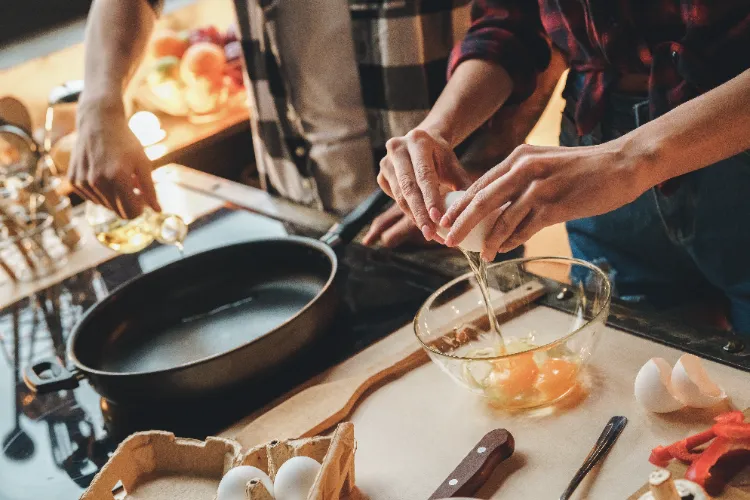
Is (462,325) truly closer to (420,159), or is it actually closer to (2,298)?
(420,159)

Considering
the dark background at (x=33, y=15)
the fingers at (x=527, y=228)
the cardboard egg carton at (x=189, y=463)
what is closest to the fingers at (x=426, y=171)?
the fingers at (x=527, y=228)

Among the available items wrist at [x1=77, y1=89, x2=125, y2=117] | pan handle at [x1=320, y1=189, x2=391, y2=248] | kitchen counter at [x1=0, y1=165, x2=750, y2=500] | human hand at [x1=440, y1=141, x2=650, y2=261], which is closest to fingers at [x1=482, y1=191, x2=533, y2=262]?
human hand at [x1=440, y1=141, x2=650, y2=261]

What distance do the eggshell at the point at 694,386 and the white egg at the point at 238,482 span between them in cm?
44

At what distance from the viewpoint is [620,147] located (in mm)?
903

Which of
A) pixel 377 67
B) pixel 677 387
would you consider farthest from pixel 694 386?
pixel 377 67

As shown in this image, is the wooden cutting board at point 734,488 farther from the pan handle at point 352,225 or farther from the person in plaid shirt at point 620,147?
the pan handle at point 352,225

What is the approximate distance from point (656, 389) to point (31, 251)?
124cm

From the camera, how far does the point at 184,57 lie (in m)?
2.69

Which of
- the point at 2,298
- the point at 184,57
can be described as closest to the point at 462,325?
the point at 2,298

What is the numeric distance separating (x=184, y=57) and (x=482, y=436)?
2117 mm

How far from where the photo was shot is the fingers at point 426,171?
3.25ft

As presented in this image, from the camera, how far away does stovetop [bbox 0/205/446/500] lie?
101 cm

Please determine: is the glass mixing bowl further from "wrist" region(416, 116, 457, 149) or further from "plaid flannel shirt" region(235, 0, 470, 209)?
"plaid flannel shirt" region(235, 0, 470, 209)

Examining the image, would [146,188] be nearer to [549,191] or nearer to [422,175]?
[422,175]
